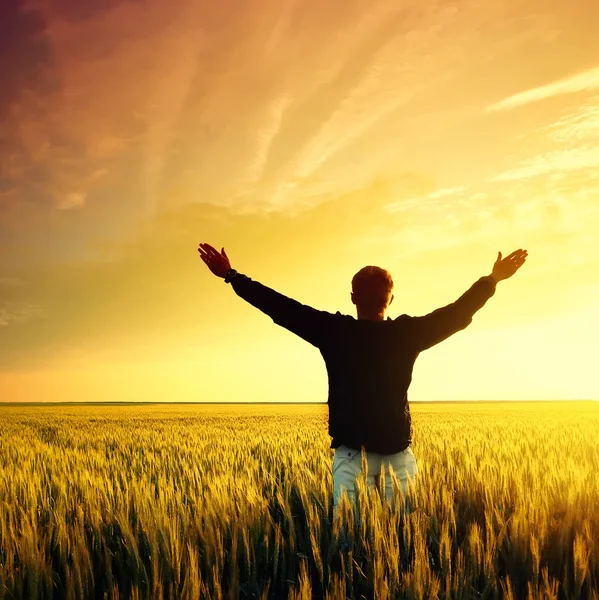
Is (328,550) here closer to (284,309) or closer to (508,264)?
(284,309)

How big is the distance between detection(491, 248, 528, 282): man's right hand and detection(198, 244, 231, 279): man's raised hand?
1899 millimetres

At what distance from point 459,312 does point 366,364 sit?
77cm

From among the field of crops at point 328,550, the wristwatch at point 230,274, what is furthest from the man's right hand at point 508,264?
the wristwatch at point 230,274

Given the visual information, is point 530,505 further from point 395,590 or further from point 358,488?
point 395,590

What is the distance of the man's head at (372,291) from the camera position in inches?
158

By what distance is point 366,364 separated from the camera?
13.1 ft

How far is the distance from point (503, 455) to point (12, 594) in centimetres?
707

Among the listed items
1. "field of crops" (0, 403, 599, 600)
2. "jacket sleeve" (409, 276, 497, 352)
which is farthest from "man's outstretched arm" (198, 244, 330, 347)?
"field of crops" (0, 403, 599, 600)

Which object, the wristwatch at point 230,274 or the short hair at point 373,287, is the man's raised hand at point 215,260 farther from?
the short hair at point 373,287

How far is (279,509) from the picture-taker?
181 inches

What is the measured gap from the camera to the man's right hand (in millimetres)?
4527

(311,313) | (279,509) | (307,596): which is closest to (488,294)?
(311,313)

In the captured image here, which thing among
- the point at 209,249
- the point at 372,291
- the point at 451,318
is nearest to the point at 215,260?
the point at 209,249

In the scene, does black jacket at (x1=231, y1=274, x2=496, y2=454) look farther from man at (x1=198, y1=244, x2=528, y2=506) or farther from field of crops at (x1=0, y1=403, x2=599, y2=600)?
field of crops at (x1=0, y1=403, x2=599, y2=600)
